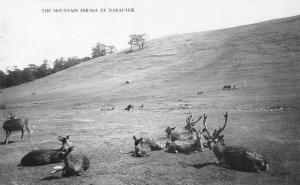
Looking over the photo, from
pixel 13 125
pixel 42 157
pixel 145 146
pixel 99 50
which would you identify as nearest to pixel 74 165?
pixel 42 157

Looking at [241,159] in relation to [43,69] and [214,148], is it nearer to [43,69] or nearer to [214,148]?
[214,148]

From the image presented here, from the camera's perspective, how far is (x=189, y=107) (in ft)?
97.2

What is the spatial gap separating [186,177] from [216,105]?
20.4m

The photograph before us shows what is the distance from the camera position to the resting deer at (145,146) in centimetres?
1273

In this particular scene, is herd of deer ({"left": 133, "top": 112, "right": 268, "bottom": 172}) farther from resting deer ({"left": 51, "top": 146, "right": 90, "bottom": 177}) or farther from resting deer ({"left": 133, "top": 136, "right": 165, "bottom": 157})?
resting deer ({"left": 51, "top": 146, "right": 90, "bottom": 177})

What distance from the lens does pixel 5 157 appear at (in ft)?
42.5

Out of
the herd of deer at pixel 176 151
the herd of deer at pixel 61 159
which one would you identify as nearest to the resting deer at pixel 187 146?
the herd of deer at pixel 176 151

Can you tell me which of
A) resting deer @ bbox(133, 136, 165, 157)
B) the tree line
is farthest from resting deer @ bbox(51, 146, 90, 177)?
the tree line

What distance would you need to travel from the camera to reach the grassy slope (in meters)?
10.6

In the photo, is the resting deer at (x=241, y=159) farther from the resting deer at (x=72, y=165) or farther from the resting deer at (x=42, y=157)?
the resting deer at (x=42, y=157)

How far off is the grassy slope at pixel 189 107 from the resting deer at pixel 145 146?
1.73 feet

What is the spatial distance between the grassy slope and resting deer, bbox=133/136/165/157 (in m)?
0.53

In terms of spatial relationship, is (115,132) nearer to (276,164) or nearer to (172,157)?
(172,157)

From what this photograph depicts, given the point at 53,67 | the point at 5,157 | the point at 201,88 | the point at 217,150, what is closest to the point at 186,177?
the point at 217,150
